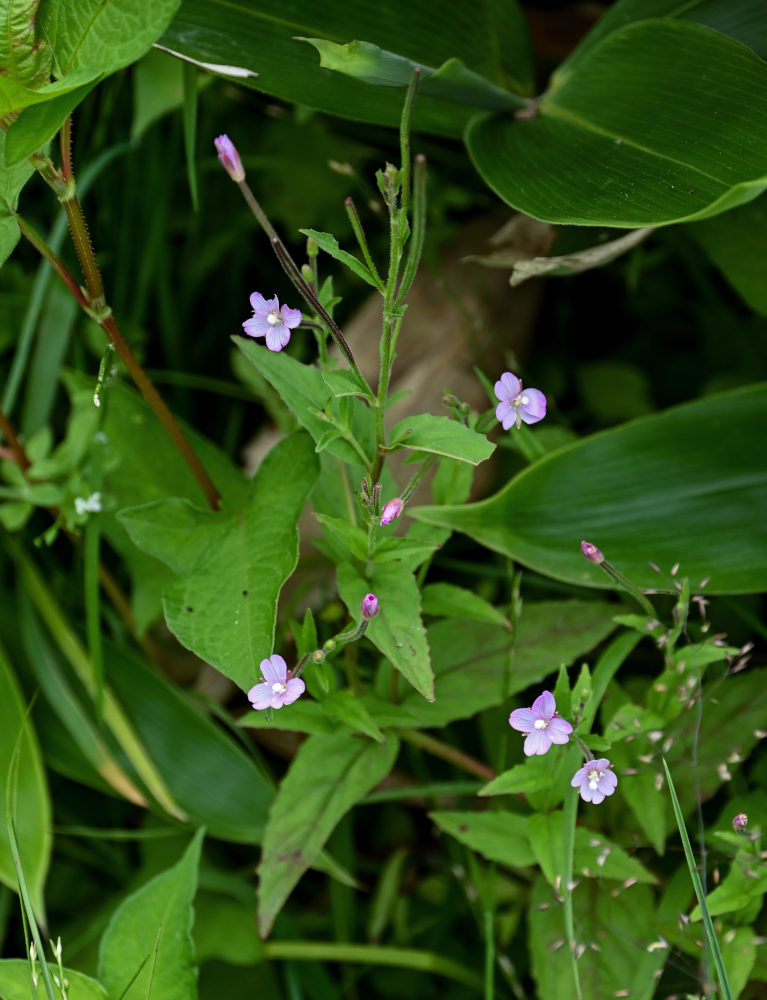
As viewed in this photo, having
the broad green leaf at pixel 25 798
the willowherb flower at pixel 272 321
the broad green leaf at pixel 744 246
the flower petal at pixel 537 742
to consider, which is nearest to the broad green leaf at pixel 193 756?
the broad green leaf at pixel 25 798

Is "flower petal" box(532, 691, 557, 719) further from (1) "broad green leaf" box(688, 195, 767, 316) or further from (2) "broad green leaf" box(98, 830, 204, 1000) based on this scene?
(1) "broad green leaf" box(688, 195, 767, 316)

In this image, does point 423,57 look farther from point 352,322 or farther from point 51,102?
point 51,102

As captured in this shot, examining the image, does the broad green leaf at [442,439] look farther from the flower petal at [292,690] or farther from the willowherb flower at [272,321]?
the flower petal at [292,690]

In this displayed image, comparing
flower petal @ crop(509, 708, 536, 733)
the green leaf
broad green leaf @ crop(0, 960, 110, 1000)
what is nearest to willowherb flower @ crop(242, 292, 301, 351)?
the green leaf

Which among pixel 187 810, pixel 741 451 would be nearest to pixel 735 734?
pixel 741 451

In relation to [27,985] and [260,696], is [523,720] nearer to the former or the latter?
[260,696]
